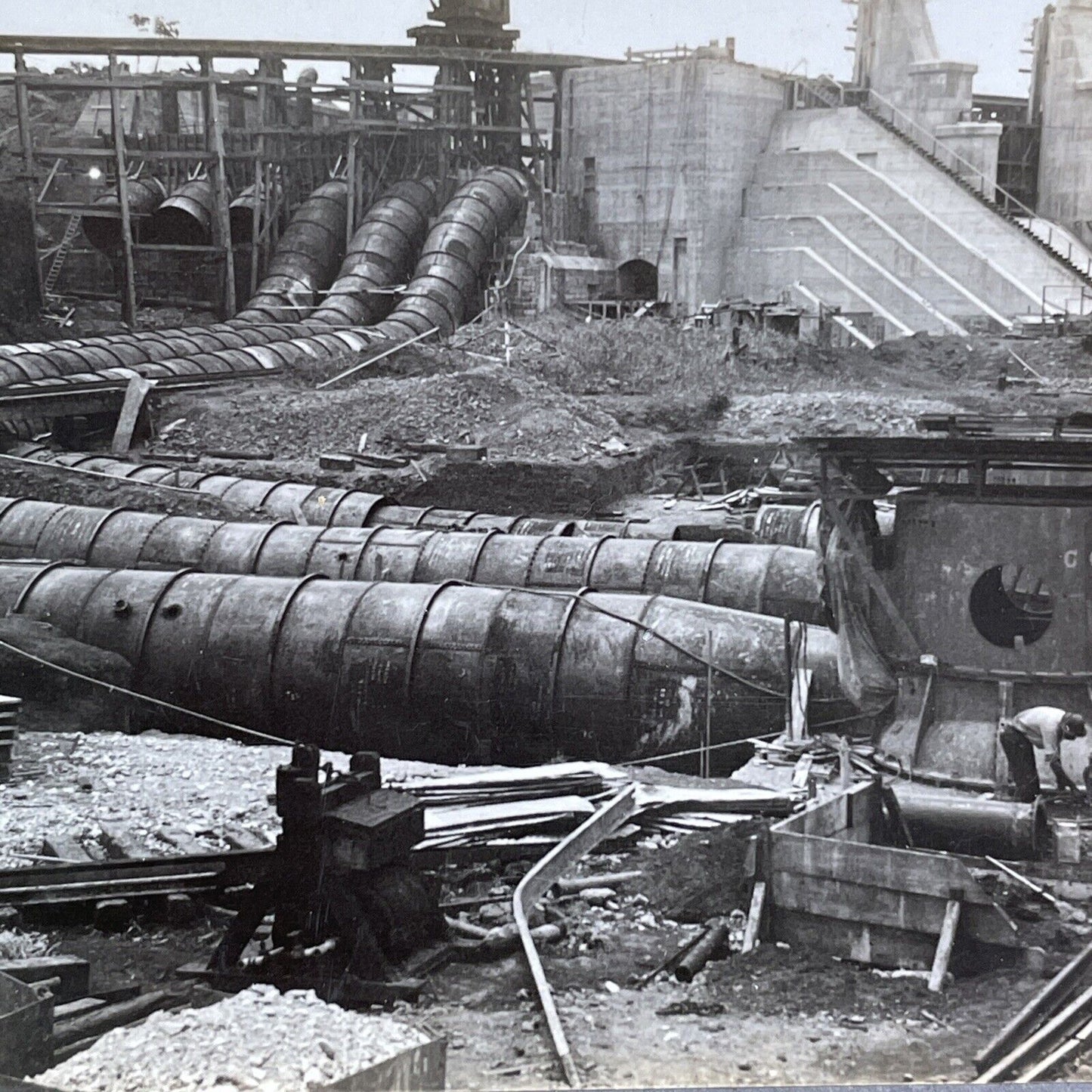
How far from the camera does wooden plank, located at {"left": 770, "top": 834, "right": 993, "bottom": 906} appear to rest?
5.64 metres

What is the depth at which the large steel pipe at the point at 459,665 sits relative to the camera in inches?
376

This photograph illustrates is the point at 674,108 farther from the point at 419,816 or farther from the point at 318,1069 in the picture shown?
the point at 318,1069

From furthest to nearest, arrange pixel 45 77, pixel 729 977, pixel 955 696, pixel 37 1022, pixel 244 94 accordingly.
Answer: pixel 244 94, pixel 45 77, pixel 955 696, pixel 729 977, pixel 37 1022

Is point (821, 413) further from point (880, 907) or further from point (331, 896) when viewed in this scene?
point (331, 896)

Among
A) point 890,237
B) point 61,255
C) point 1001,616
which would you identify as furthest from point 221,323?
point 1001,616

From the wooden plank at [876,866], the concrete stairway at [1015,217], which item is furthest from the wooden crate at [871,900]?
the concrete stairway at [1015,217]

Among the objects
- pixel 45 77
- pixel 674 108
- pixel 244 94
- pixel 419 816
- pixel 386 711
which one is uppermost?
pixel 244 94

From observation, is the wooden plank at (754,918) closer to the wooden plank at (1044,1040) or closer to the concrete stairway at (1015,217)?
the wooden plank at (1044,1040)

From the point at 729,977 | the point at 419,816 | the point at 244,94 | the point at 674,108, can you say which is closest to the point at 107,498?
the point at 674,108

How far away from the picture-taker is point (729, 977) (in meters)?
5.61

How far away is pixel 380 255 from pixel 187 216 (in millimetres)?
5142

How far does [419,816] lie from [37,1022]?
6.13 feet

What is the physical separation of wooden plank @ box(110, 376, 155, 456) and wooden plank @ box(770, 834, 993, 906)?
591 inches

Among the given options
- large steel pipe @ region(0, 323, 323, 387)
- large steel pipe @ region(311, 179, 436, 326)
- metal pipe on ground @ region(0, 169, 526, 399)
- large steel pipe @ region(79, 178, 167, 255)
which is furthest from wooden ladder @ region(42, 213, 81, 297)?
large steel pipe @ region(311, 179, 436, 326)
